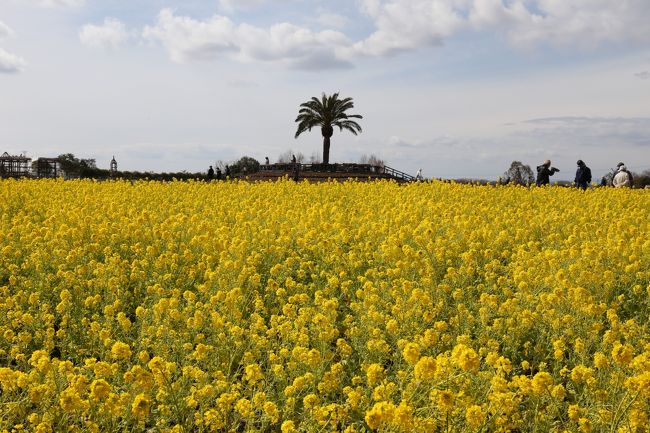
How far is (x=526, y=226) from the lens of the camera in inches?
417

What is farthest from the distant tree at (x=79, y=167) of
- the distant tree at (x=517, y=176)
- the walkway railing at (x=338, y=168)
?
the distant tree at (x=517, y=176)

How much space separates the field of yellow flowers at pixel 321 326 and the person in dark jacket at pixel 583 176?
10104 millimetres

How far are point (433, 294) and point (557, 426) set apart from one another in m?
2.33

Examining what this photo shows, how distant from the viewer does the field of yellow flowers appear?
146 inches

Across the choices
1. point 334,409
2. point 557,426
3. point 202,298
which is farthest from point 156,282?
point 557,426

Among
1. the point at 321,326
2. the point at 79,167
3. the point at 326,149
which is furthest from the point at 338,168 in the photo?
the point at 321,326

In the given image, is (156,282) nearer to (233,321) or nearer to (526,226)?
(233,321)

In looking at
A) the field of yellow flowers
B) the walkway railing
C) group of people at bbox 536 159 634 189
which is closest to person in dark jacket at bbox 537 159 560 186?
group of people at bbox 536 159 634 189

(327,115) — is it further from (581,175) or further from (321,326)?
(321,326)

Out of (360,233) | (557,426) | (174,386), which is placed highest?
(360,233)

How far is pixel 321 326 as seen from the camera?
4.75 m

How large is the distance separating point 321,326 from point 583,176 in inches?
751

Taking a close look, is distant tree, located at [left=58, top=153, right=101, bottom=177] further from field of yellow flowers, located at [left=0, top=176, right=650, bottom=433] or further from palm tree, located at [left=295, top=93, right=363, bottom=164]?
field of yellow flowers, located at [left=0, top=176, right=650, bottom=433]

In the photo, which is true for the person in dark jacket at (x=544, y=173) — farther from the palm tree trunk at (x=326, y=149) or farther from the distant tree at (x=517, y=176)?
the palm tree trunk at (x=326, y=149)
